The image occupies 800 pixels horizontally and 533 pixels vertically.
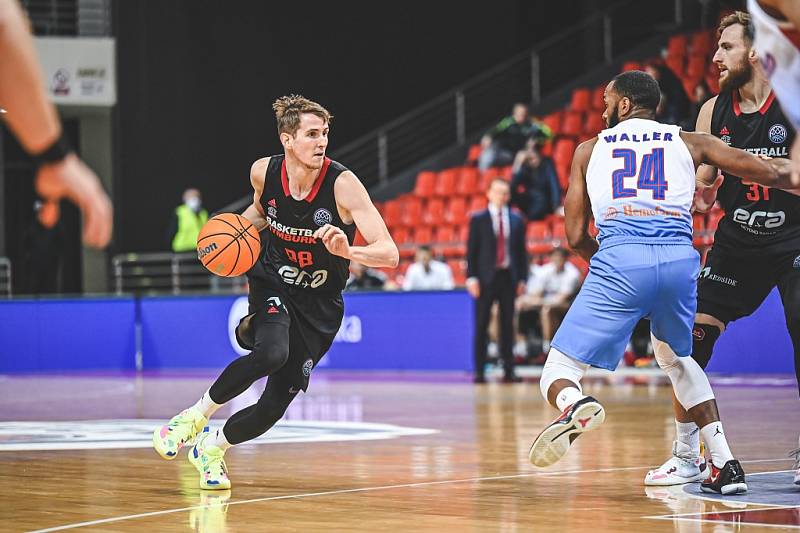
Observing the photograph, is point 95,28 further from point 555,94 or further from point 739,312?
point 739,312

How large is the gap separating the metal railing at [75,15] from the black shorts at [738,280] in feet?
59.8

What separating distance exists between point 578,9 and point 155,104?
865cm

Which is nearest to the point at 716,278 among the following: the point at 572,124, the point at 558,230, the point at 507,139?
the point at 558,230

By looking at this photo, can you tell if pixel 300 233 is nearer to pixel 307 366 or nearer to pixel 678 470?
pixel 307 366

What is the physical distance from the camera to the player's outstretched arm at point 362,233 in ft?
19.8

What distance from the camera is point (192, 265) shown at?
22.7 meters

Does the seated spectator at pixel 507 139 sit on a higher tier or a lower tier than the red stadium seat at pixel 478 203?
higher

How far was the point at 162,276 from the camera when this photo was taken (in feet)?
78.0

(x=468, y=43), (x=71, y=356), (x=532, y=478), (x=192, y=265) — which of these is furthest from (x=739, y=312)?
(x=468, y=43)

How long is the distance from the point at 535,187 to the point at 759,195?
41.1ft

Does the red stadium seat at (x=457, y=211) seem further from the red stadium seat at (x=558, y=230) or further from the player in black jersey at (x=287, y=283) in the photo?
the player in black jersey at (x=287, y=283)

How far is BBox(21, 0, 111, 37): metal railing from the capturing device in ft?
76.6

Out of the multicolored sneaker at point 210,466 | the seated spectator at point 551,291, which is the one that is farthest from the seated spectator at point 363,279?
the multicolored sneaker at point 210,466

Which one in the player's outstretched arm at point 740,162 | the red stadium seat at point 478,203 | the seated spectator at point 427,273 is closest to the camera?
the player's outstretched arm at point 740,162
